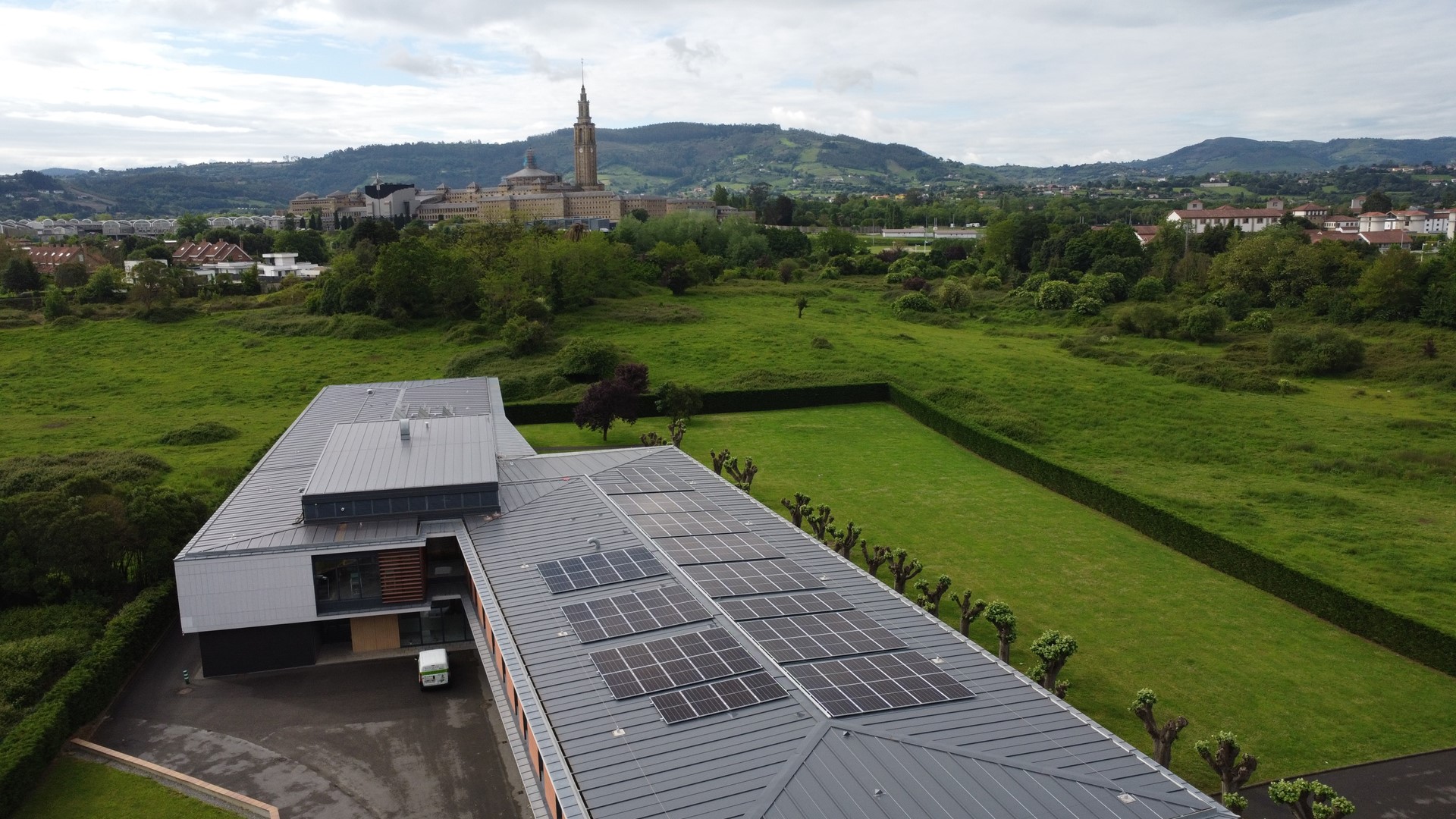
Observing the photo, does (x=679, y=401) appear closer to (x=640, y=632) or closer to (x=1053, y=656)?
(x=1053, y=656)

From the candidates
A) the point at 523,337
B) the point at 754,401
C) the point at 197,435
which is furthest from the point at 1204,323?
the point at 197,435

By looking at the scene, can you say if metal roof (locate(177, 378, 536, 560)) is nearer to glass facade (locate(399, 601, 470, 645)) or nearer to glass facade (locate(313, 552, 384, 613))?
glass facade (locate(313, 552, 384, 613))

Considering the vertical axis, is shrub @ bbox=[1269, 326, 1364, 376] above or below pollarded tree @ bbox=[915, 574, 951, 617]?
above

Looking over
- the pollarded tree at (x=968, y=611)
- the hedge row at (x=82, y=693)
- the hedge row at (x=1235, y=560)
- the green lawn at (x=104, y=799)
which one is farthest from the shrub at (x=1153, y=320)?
the green lawn at (x=104, y=799)

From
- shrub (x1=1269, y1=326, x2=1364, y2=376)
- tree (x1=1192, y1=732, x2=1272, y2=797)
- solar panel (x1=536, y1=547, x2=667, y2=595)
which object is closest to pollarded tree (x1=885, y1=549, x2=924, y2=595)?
solar panel (x1=536, y1=547, x2=667, y2=595)

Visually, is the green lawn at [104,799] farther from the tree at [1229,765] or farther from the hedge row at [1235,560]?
the hedge row at [1235,560]
